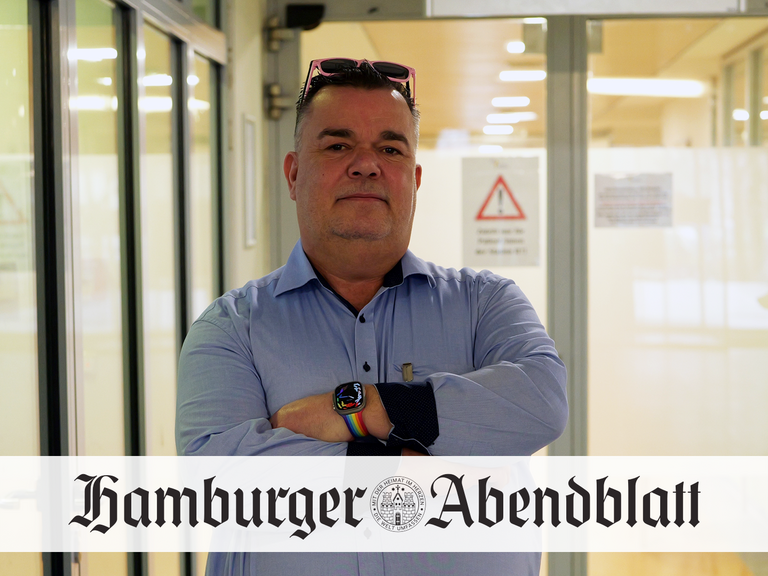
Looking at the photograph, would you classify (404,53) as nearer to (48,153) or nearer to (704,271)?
(704,271)

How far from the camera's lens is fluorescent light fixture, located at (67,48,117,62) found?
1.79 metres

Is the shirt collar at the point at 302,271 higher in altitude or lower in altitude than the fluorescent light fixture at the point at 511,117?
lower

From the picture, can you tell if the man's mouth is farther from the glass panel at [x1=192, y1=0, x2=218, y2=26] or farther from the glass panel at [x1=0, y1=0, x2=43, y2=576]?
the glass panel at [x1=192, y1=0, x2=218, y2=26]

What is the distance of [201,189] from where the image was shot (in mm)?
2826

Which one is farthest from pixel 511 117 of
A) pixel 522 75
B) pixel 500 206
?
pixel 500 206

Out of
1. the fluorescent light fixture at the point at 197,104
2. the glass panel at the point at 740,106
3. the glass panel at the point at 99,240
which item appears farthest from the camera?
the glass panel at the point at 740,106

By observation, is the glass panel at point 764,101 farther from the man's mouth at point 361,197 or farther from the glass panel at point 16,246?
the glass panel at point 16,246

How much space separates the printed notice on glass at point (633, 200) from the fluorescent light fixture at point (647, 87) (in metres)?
0.33

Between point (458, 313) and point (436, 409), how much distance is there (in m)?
0.26

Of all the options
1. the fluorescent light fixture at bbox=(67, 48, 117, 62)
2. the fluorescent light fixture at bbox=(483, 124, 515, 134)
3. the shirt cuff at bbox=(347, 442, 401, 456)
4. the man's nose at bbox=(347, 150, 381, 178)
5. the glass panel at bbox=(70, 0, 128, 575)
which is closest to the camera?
the shirt cuff at bbox=(347, 442, 401, 456)

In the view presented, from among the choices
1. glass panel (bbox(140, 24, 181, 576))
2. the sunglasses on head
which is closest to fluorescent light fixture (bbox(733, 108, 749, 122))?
the sunglasses on head

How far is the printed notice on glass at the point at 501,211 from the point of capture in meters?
3.19

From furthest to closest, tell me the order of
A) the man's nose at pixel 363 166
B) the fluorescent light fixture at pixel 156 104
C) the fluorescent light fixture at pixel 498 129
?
the fluorescent light fixture at pixel 498 129, the fluorescent light fixture at pixel 156 104, the man's nose at pixel 363 166

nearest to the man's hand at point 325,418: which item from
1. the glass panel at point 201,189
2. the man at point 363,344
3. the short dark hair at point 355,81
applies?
the man at point 363,344
